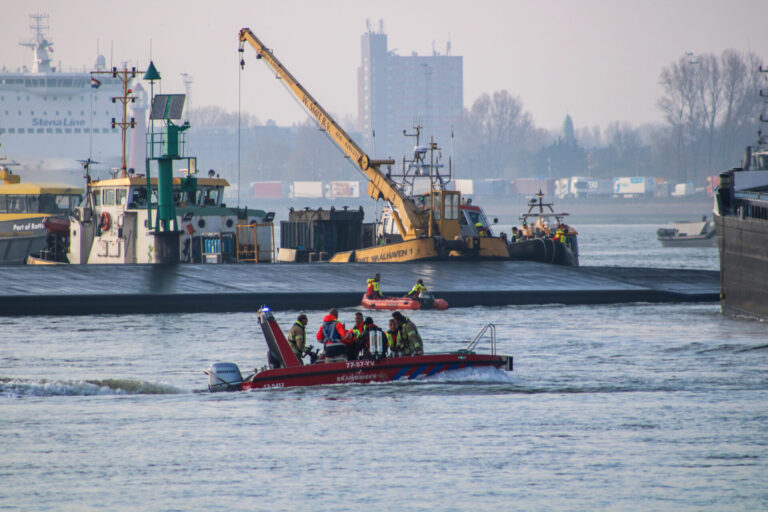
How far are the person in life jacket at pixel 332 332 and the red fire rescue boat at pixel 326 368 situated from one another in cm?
23

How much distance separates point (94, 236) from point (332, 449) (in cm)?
3159

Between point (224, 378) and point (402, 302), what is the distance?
54.0ft

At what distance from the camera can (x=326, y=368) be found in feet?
73.7

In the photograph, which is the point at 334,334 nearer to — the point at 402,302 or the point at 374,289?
the point at 374,289

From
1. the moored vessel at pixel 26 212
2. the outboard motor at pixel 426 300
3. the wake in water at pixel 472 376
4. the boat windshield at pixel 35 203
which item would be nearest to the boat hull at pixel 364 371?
the wake in water at pixel 472 376

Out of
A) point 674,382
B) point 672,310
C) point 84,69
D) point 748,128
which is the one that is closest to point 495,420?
point 674,382

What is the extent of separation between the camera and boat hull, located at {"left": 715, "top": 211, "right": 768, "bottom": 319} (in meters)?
34.8

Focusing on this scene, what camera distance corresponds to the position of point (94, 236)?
4775 cm

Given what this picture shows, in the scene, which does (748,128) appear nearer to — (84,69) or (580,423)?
(84,69)

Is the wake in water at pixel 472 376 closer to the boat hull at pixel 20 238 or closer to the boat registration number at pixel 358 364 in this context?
the boat registration number at pixel 358 364

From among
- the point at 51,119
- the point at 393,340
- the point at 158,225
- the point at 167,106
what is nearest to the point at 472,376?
the point at 393,340

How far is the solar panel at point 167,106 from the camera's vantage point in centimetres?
4159

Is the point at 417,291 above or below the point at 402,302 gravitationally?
above

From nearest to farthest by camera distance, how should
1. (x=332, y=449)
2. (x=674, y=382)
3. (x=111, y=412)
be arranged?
(x=332, y=449) → (x=111, y=412) → (x=674, y=382)
